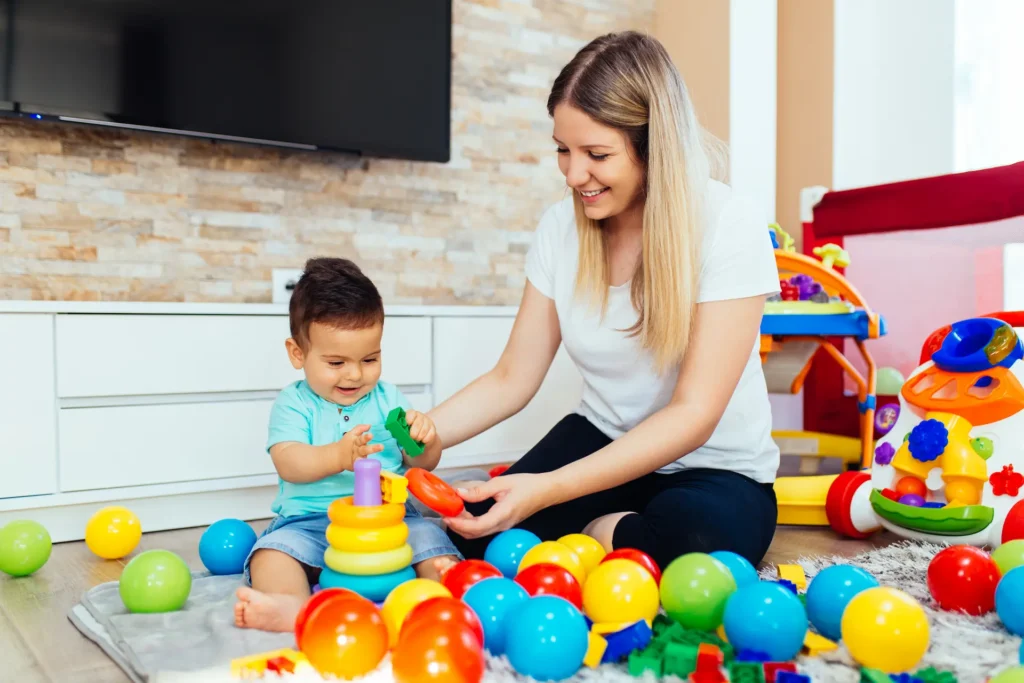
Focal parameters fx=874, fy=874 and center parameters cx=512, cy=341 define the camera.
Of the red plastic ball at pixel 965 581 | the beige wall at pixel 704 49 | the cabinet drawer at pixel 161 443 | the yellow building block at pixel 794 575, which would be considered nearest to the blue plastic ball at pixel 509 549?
the yellow building block at pixel 794 575

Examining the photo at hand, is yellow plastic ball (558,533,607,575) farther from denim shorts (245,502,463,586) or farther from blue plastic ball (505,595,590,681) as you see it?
blue plastic ball (505,595,590,681)

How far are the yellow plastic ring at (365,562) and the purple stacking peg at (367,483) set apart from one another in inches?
2.8

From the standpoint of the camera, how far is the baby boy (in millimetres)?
1314

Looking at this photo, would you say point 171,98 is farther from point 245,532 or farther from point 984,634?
point 984,634

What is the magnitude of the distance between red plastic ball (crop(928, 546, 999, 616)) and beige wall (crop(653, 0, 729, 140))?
2129 mm

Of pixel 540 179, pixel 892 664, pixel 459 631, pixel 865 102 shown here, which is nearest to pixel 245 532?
pixel 459 631

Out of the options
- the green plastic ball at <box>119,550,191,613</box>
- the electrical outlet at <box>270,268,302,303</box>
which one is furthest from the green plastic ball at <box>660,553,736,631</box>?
the electrical outlet at <box>270,268,302,303</box>

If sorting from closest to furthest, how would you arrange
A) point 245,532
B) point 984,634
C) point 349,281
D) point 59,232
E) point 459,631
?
point 459,631, point 984,634, point 349,281, point 245,532, point 59,232

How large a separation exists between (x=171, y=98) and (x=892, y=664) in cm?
204

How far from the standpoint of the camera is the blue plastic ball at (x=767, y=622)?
0.99m

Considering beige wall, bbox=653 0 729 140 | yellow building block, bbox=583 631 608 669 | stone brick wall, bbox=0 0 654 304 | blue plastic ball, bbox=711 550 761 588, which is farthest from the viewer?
beige wall, bbox=653 0 729 140

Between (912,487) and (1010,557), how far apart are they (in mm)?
419

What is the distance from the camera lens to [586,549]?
133 cm

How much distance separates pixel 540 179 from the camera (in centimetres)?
305
